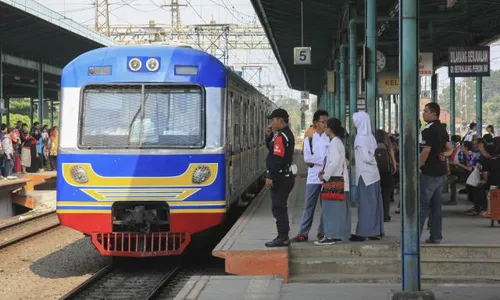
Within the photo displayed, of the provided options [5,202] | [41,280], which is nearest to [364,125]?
[41,280]

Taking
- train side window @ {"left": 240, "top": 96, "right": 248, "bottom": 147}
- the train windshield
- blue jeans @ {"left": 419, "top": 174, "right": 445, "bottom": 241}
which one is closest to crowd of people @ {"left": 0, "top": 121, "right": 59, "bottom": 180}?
train side window @ {"left": 240, "top": 96, "right": 248, "bottom": 147}

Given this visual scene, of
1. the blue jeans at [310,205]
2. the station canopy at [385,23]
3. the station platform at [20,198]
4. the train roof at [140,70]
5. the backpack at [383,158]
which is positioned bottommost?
the station platform at [20,198]

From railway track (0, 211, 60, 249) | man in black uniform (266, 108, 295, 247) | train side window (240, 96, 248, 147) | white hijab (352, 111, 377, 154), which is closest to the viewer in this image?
man in black uniform (266, 108, 295, 247)

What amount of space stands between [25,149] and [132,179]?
15.5 meters

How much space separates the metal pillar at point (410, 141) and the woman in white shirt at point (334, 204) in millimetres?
2254

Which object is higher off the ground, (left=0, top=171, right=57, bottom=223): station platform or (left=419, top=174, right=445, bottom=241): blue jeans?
(left=419, top=174, right=445, bottom=241): blue jeans

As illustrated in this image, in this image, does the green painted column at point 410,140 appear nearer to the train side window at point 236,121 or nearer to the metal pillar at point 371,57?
the train side window at point 236,121

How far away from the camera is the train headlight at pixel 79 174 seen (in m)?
10.0

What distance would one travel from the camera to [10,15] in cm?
Answer: 2323

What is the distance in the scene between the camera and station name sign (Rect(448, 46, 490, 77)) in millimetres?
17938

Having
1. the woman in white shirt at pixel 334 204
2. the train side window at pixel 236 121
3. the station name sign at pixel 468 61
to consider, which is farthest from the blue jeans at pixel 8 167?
the woman in white shirt at pixel 334 204

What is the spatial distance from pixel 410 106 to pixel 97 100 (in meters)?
5.05

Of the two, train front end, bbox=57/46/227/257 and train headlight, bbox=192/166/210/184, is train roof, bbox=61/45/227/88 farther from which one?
train headlight, bbox=192/166/210/184

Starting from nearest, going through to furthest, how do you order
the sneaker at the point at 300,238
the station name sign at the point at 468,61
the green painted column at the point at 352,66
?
the sneaker at the point at 300,238, the green painted column at the point at 352,66, the station name sign at the point at 468,61
